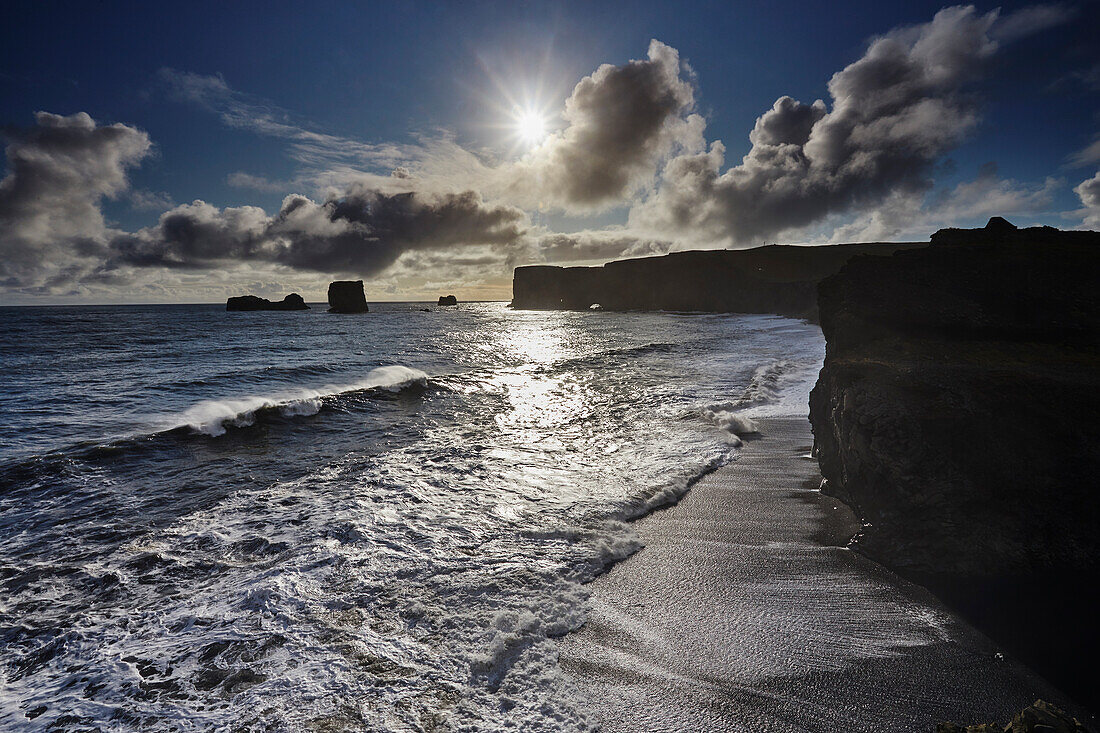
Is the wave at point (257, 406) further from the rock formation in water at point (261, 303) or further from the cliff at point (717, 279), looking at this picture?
the rock formation in water at point (261, 303)

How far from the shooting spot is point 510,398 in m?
15.1

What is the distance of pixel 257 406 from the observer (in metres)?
12.8

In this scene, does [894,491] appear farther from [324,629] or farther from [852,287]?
[324,629]

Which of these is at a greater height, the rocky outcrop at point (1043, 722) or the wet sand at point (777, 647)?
the rocky outcrop at point (1043, 722)

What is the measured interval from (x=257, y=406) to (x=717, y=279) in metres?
97.5

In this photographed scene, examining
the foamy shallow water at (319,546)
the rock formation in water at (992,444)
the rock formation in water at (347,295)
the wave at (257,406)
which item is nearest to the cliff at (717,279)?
the rock formation in water at (347,295)

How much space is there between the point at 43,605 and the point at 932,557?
934cm

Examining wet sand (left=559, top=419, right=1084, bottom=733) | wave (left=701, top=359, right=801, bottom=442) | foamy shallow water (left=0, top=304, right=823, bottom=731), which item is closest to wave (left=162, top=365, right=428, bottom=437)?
foamy shallow water (left=0, top=304, right=823, bottom=731)

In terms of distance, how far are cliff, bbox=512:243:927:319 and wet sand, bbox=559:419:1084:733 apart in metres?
74.8

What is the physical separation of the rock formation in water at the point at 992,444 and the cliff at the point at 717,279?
7045 centimetres

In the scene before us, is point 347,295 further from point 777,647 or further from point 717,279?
point 777,647

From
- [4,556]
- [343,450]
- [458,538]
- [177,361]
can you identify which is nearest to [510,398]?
[343,450]

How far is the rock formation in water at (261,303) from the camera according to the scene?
110812 mm

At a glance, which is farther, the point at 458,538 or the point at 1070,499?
the point at 458,538
